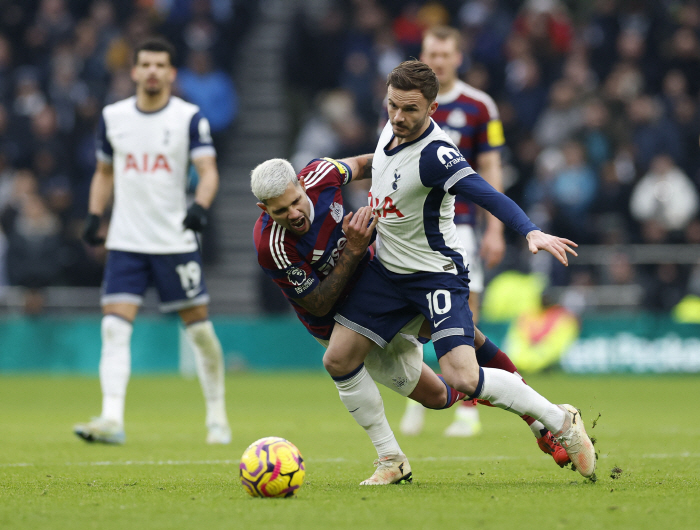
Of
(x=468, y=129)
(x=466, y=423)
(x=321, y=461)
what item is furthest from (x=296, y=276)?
(x=466, y=423)

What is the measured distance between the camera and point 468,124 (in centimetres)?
823

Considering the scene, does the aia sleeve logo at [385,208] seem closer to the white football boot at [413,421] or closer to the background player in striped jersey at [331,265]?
the background player in striped jersey at [331,265]

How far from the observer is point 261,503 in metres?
4.88

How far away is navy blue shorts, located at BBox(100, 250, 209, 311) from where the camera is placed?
7.95m

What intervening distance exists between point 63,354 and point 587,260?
25.3 feet

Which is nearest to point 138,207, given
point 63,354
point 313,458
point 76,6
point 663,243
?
point 313,458

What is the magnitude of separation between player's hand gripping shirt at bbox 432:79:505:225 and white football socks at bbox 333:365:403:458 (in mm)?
2742

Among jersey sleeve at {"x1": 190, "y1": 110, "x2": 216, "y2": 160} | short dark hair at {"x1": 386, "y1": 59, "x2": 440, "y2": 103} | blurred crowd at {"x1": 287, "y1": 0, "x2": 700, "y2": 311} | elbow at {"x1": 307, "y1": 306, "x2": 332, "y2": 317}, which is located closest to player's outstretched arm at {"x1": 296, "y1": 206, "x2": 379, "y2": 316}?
elbow at {"x1": 307, "y1": 306, "x2": 332, "y2": 317}

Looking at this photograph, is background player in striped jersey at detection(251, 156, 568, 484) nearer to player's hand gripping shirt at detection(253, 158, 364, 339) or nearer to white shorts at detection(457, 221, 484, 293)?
player's hand gripping shirt at detection(253, 158, 364, 339)

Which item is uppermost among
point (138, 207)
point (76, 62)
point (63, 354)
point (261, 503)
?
point (76, 62)

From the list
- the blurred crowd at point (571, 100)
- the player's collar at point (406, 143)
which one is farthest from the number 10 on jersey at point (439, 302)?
the blurred crowd at point (571, 100)

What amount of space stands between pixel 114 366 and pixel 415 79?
11.7 feet

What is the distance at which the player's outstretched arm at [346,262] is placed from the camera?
5.50m

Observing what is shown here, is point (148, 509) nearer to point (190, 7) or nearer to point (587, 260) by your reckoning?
point (587, 260)
